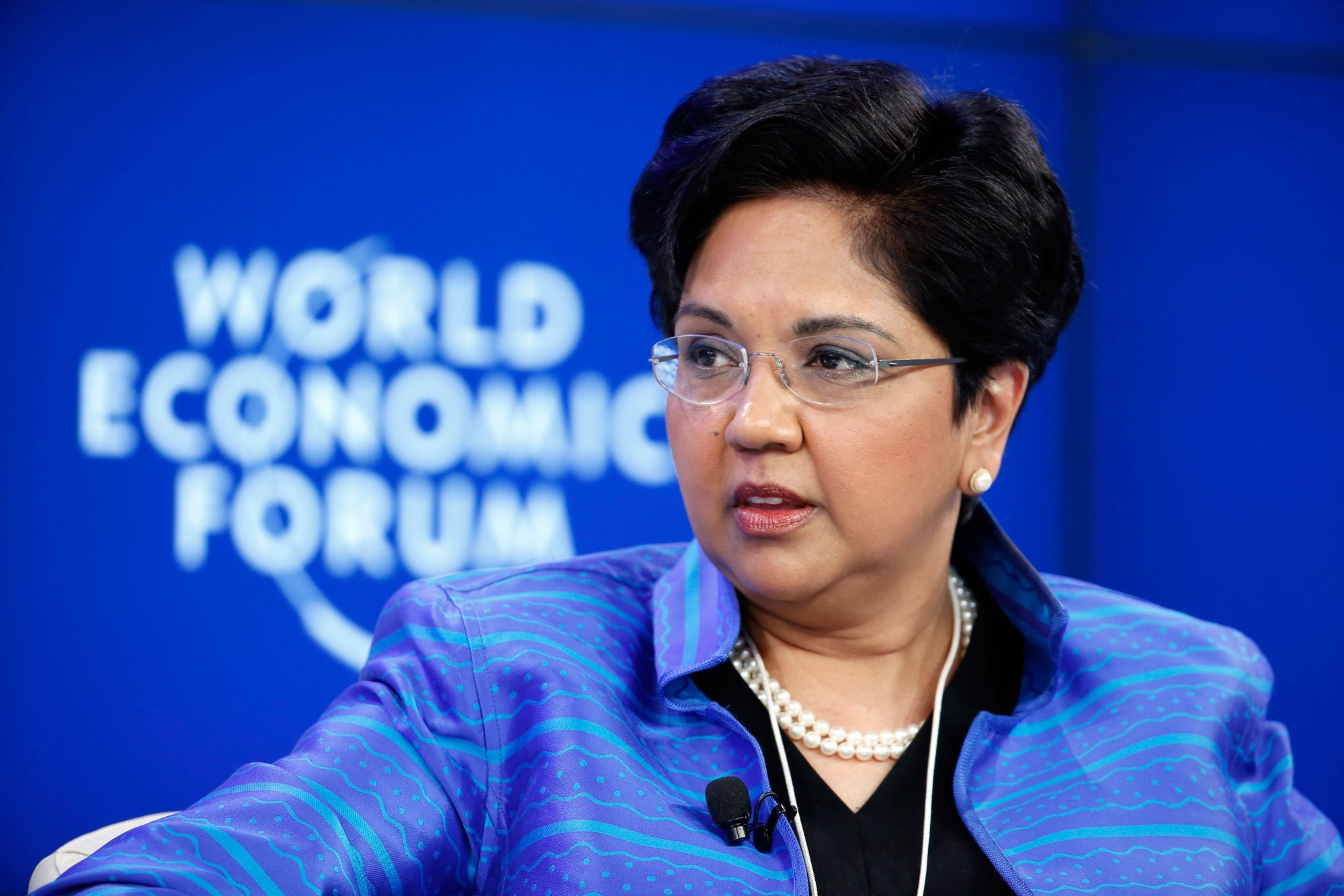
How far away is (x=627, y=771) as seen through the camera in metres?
1.31

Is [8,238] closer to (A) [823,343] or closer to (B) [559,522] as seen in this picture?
(B) [559,522]

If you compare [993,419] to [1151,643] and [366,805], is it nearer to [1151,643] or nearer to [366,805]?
[1151,643]

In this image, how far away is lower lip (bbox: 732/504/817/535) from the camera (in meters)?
1.40

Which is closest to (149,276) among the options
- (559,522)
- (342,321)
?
(342,321)

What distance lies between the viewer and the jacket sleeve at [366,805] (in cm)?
105

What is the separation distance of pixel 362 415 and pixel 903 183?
6.45 feet

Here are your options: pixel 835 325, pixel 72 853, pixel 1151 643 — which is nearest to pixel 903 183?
pixel 835 325

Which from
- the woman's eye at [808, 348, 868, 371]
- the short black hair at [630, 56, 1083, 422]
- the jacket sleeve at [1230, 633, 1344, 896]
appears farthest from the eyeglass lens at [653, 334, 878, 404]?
the jacket sleeve at [1230, 633, 1344, 896]

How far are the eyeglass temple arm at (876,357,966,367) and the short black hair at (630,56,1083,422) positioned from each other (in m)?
0.02

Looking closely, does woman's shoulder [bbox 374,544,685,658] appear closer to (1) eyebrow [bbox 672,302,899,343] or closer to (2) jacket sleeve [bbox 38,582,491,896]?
(2) jacket sleeve [bbox 38,582,491,896]

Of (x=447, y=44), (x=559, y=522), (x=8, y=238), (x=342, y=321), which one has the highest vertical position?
(x=447, y=44)

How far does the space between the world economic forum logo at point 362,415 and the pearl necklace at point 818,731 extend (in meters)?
1.67

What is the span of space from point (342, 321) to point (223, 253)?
34 centimetres

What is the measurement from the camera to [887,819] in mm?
1408
